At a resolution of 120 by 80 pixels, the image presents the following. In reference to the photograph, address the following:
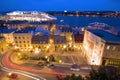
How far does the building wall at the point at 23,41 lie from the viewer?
2502 inches

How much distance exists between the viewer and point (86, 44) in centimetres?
6150

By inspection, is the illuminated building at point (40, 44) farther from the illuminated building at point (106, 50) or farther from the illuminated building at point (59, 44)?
the illuminated building at point (106, 50)

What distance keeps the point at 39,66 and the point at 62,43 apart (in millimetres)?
23826

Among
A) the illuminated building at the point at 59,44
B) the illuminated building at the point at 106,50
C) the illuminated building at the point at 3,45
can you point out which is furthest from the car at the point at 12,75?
the illuminated building at the point at 59,44

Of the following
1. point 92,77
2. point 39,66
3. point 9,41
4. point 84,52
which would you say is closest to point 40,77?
point 39,66

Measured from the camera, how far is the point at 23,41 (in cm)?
6481

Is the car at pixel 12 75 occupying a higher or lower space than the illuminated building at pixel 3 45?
lower

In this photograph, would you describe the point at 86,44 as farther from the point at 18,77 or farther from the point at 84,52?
the point at 18,77

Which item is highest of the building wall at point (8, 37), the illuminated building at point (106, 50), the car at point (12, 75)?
the building wall at point (8, 37)

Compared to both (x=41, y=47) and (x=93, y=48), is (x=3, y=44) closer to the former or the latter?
(x=41, y=47)

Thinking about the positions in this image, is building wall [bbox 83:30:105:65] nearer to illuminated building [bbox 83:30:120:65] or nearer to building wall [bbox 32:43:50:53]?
illuminated building [bbox 83:30:120:65]

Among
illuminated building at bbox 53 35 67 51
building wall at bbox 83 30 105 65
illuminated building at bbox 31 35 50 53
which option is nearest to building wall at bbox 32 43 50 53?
illuminated building at bbox 31 35 50 53

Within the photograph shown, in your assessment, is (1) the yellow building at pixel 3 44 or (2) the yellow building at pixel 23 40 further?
(2) the yellow building at pixel 23 40

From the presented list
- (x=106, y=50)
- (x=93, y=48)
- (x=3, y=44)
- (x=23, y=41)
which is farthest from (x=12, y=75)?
(x=3, y=44)
